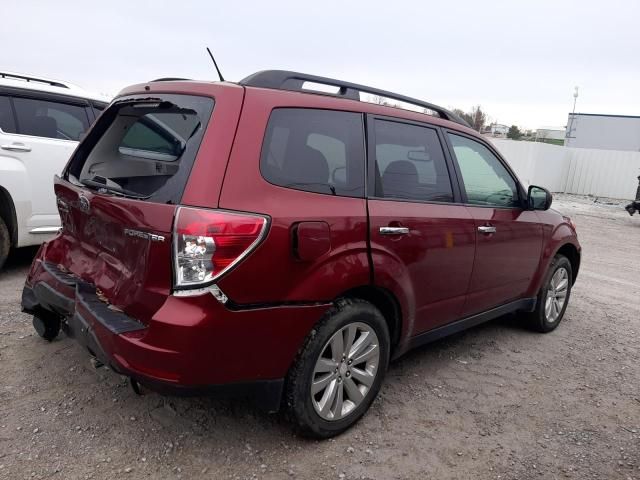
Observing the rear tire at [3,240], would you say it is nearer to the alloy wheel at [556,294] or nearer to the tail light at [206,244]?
the tail light at [206,244]

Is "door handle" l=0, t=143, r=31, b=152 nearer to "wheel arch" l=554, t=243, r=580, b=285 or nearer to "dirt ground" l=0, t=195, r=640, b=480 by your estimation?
"dirt ground" l=0, t=195, r=640, b=480

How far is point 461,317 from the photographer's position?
11.9 ft

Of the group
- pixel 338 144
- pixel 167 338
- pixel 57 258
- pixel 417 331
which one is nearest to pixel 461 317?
pixel 417 331

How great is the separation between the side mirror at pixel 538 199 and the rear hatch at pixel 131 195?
274 centimetres

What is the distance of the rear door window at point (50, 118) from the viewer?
4977mm

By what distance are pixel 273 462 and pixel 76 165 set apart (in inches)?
80.4

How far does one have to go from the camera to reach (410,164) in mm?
3121

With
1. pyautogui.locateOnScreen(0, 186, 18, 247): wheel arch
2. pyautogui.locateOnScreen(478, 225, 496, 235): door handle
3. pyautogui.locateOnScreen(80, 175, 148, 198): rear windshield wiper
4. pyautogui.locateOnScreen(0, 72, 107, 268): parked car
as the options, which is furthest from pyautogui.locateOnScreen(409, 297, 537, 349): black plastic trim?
pyautogui.locateOnScreen(0, 186, 18, 247): wheel arch

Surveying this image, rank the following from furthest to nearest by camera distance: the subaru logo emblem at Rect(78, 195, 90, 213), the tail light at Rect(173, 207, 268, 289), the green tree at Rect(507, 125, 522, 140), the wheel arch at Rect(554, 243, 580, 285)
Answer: the green tree at Rect(507, 125, 522, 140), the wheel arch at Rect(554, 243, 580, 285), the subaru logo emblem at Rect(78, 195, 90, 213), the tail light at Rect(173, 207, 268, 289)

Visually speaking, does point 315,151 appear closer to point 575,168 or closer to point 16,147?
point 16,147

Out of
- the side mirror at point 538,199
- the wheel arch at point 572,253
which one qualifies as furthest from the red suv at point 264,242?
the wheel arch at point 572,253

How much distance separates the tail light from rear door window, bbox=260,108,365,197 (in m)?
0.32

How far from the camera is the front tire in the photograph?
2502mm

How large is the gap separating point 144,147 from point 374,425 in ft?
6.47
